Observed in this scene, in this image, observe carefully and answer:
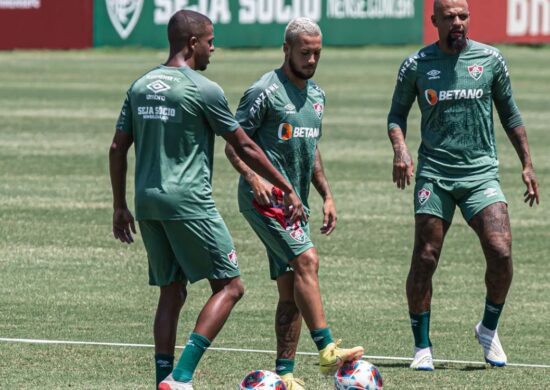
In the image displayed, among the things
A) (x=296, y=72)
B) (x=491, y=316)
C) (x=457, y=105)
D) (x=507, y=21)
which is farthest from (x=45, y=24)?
(x=296, y=72)

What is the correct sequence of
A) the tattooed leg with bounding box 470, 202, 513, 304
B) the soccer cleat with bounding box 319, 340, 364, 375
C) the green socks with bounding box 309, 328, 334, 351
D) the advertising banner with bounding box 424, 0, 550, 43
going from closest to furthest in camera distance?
the soccer cleat with bounding box 319, 340, 364, 375
the green socks with bounding box 309, 328, 334, 351
the tattooed leg with bounding box 470, 202, 513, 304
the advertising banner with bounding box 424, 0, 550, 43

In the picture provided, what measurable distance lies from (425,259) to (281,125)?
148cm

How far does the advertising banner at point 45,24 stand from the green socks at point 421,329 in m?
33.1

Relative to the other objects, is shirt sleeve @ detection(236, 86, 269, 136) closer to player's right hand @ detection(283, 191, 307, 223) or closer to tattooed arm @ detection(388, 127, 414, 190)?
player's right hand @ detection(283, 191, 307, 223)

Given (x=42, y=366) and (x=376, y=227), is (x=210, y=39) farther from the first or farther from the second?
(x=376, y=227)

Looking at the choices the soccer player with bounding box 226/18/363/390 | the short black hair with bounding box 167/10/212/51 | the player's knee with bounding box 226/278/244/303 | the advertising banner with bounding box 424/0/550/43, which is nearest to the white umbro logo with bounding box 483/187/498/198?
the soccer player with bounding box 226/18/363/390

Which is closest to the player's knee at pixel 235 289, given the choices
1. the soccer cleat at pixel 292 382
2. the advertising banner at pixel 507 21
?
the soccer cleat at pixel 292 382

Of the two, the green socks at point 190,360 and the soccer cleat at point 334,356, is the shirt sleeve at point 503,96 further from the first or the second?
the green socks at point 190,360

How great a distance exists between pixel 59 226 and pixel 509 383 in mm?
7564

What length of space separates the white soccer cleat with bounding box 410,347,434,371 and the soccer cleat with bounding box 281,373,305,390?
36.3 inches

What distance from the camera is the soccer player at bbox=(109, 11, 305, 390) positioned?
27.6ft

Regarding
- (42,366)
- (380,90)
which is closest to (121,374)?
(42,366)

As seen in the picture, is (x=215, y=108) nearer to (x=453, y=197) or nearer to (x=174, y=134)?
(x=174, y=134)

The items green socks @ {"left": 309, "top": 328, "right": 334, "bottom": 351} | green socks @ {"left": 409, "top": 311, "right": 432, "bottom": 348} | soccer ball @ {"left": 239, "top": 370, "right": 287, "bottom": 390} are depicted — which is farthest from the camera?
green socks @ {"left": 409, "top": 311, "right": 432, "bottom": 348}
